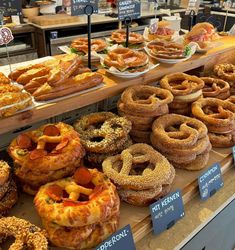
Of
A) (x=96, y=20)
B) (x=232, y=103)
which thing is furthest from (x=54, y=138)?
(x=96, y=20)

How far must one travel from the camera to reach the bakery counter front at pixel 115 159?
4.17 feet

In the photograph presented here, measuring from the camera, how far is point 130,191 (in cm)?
148

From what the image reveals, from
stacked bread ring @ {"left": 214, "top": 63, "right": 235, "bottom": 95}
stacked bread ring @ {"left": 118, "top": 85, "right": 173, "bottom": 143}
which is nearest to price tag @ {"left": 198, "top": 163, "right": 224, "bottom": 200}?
stacked bread ring @ {"left": 118, "top": 85, "right": 173, "bottom": 143}

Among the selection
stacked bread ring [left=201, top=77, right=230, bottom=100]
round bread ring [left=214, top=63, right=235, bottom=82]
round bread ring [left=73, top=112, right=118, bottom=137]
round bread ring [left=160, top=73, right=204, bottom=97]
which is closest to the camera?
round bread ring [left=73, top=112, right=118, bottom=137]

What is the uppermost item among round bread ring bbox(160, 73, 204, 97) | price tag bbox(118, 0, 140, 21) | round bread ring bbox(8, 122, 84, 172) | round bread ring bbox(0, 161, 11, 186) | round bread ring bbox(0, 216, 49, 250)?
price tag bbox(118, 0, 140, 21)

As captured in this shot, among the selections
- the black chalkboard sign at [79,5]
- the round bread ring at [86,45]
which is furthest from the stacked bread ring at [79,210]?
the round bread ring at [86,45]

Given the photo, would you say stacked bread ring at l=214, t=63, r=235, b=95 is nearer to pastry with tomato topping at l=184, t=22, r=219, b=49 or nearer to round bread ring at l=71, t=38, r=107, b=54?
pastry with tomato topping at l=184, t=22, r=219, b=49

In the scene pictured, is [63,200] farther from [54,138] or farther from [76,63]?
[76,63]

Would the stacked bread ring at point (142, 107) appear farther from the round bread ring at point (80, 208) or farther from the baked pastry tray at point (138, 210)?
the round bread ring at point (80, 208)

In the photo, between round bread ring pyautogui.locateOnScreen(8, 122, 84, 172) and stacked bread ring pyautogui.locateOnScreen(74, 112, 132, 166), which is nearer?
round bread ring pyautogui.locateOnScreen(8, 122, 84, 172)

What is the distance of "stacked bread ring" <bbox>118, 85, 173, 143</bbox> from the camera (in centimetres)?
179

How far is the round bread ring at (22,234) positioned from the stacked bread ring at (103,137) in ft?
1.71

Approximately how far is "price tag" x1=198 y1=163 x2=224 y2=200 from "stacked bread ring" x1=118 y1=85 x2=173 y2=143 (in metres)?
0.42

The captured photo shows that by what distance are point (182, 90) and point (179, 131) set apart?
37 cm
